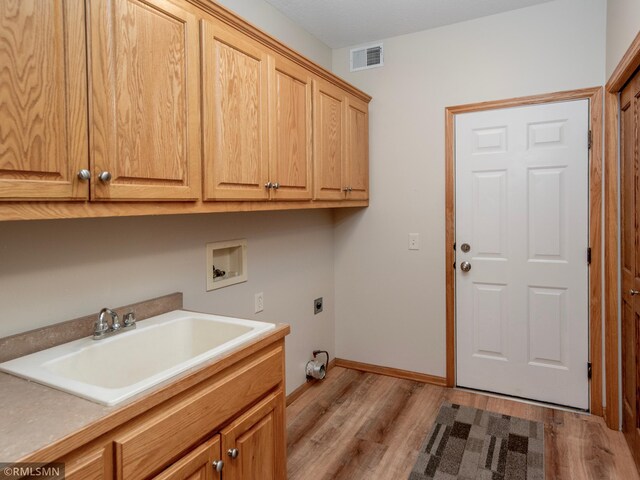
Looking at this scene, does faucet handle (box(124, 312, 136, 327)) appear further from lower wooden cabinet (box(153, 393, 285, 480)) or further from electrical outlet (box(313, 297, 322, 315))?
electrical outlet (box(313, 297, 322, 315))

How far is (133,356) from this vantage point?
1536 millimetres

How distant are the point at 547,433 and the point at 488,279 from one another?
3.18 feet

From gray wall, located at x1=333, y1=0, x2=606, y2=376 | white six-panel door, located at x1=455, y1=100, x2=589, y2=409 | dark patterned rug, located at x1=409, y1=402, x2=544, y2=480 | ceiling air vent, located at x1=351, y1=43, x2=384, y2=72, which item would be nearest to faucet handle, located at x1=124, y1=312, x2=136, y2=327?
dark patterned rug, located at x1=409, y1=402, x2=544, y2=480

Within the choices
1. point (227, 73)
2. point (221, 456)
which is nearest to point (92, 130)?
point (227, 73)

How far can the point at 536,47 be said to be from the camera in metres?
2.60

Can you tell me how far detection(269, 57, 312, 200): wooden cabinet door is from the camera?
77.9 inches

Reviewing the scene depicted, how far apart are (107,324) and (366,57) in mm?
2616

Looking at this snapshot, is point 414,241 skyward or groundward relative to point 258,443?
skyward

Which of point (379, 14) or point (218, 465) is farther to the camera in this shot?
point (379, 14)

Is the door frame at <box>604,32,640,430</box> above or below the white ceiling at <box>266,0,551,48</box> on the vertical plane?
below

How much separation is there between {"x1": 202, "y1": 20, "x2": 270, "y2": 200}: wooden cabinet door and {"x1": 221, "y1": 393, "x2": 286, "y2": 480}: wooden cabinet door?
2.71 feet

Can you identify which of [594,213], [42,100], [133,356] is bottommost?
[133,356]

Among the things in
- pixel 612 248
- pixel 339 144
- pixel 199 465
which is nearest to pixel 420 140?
pixel 339 144

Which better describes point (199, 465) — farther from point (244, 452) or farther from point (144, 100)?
point (144, 100)
